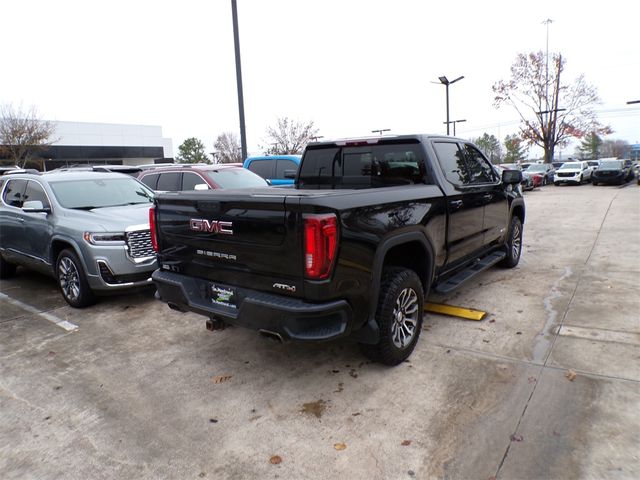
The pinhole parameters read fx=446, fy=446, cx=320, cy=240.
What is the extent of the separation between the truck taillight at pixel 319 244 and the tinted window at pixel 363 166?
6.18 feet

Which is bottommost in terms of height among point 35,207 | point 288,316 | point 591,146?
point 288,316

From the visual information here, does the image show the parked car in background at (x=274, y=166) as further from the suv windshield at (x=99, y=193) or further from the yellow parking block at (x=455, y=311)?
the yellow parking block at (x=455, y=311)

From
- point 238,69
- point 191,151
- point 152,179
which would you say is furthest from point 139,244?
point 191,151

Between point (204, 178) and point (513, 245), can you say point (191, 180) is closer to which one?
point (204, 178)

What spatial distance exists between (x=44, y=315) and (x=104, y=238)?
1.27 meters

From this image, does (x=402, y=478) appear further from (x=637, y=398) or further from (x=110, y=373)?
(x=110, y=373)

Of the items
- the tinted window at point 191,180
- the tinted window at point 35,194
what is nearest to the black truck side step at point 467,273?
the tinted window at point 35,194

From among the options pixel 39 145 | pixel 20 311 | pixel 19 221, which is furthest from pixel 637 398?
pixel 39 145

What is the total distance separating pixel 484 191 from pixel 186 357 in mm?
3904

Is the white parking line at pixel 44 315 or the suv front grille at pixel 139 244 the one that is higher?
the suv front grille at pixel 139 244

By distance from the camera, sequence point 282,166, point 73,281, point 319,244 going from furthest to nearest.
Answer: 1. point 282,166
2. point 73,281
3. point 319,244

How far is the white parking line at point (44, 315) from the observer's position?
523 centimetres

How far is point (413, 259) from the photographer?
4.30 m

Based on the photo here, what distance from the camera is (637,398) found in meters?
3.27
